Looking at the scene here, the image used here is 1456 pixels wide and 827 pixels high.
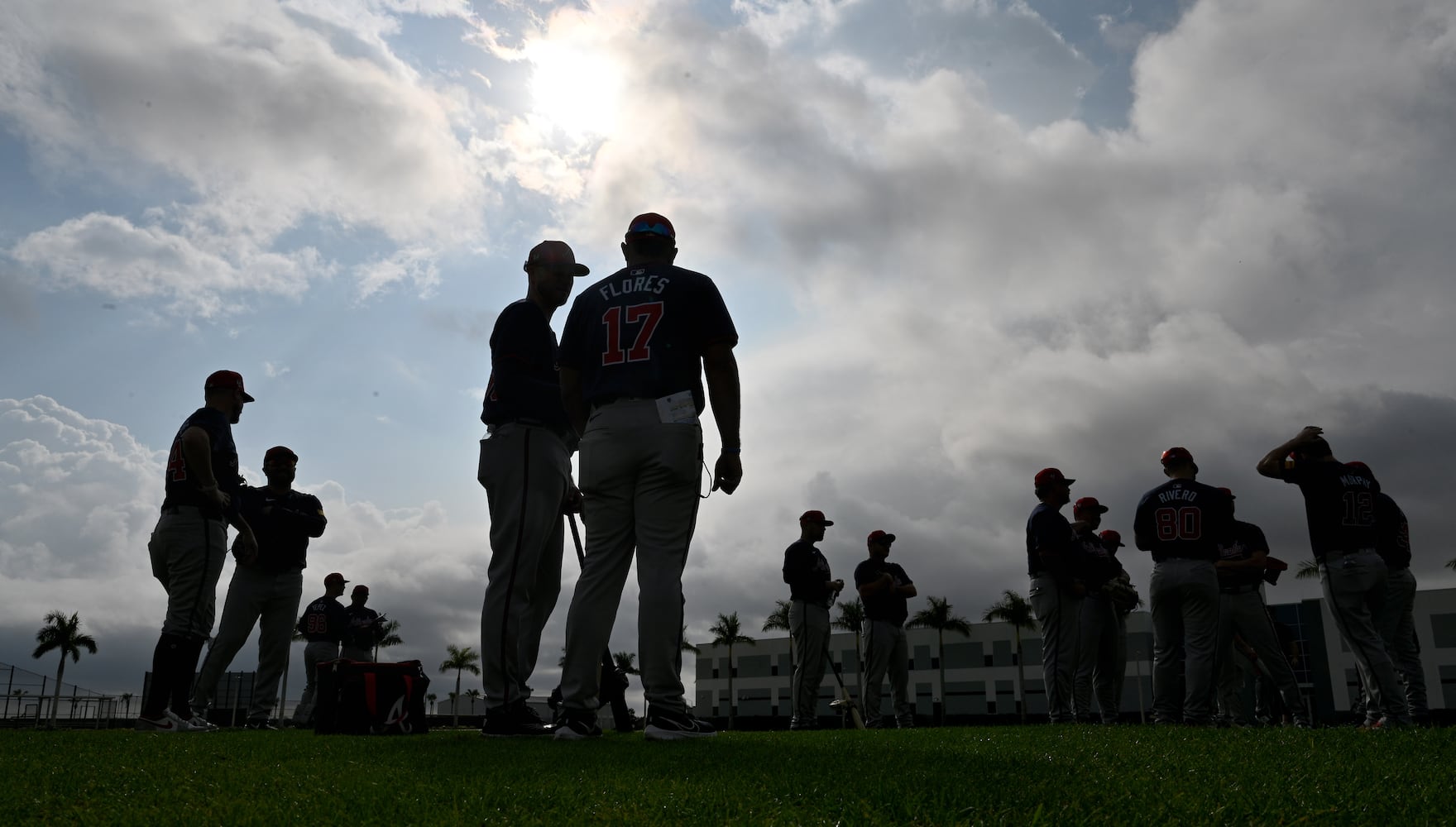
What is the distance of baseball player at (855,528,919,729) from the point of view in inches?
428

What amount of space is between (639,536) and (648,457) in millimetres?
386

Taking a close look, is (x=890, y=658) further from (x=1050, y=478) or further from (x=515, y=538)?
(x=515, y=538)

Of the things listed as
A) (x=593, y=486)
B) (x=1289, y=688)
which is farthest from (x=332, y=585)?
(x=1289, y=688)

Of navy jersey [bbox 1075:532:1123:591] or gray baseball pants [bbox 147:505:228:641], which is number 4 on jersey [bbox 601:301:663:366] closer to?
gray baseball pants [bbox 147:505:228:641]

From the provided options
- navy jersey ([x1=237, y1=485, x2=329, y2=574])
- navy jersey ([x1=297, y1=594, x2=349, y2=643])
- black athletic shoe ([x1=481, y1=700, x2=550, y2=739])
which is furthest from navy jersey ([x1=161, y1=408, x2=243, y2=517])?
navy jersey ([x1=297, y1=594, x2=349, y2=643])

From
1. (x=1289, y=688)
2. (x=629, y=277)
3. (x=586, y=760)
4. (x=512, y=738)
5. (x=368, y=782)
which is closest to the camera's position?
(x=368, y=782)

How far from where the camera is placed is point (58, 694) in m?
25.1

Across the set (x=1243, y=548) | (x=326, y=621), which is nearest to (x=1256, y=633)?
(x=1243, y=548)

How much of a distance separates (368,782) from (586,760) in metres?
0.76

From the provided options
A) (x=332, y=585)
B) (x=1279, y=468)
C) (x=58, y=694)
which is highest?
(x=1279, y=468)

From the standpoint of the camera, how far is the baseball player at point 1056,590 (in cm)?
876

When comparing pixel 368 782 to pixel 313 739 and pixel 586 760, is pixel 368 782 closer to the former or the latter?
pixel 586 760

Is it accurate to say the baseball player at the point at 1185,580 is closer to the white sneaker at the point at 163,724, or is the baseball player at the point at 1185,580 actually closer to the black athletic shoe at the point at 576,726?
the black athletic shoe at the point at 576,726

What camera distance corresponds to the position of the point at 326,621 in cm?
1187
